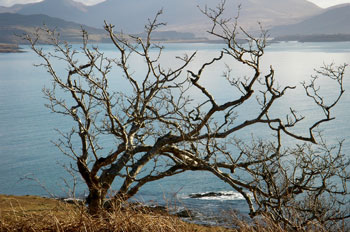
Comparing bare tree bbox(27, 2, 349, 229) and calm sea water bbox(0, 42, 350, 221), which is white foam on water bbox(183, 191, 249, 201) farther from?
bare tree bbox(27, 2, 349, 229)

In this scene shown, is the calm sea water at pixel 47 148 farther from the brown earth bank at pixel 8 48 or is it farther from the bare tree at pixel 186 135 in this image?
the brown earth bank at pixel 8 48

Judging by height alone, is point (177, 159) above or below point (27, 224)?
below

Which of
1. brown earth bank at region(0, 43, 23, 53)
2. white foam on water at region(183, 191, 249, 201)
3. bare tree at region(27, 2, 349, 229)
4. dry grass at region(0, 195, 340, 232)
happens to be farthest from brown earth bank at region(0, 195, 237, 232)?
brown earth bank at region(0, 43, 23, 53)

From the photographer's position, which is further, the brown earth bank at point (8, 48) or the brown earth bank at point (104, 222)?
the brown earth bank at point (8, 48)

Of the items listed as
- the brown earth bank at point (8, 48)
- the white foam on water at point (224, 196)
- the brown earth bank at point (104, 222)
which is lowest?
the white foam on water at point (224, 196)

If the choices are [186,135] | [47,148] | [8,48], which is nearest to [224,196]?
[186,135]

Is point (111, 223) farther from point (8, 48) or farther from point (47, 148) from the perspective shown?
point (8, 48)

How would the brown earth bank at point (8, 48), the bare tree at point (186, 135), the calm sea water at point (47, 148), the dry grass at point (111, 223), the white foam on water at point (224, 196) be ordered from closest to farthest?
the dry grass at point (111, 223), the bare tree at point (186, 135), the white foam on water at point (224, 196), the calm sea water at point (47, 148), the brown earth bank at point (8, 48)

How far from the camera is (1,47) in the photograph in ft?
514

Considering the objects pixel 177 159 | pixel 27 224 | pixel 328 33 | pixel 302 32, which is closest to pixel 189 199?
pixel 177 159

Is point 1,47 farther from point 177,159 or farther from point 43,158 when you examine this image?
point 177,159

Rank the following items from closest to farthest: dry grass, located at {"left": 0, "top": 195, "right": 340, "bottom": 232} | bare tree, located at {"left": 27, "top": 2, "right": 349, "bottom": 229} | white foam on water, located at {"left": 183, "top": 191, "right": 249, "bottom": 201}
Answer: dry grass, located at {"left": 0, "top": 195, "right": 340, "bottom": 232}
bare tree, located at {"left": 27, "top": 2, "right": 349, "bottom": 229}
white foam on water, located at {"left": 183, "top": 191, "right": 249, "bottom": 201}

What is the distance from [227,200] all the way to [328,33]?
540 ft

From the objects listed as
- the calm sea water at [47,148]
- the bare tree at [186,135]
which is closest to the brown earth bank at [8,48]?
the calm sea water at [47,148]
